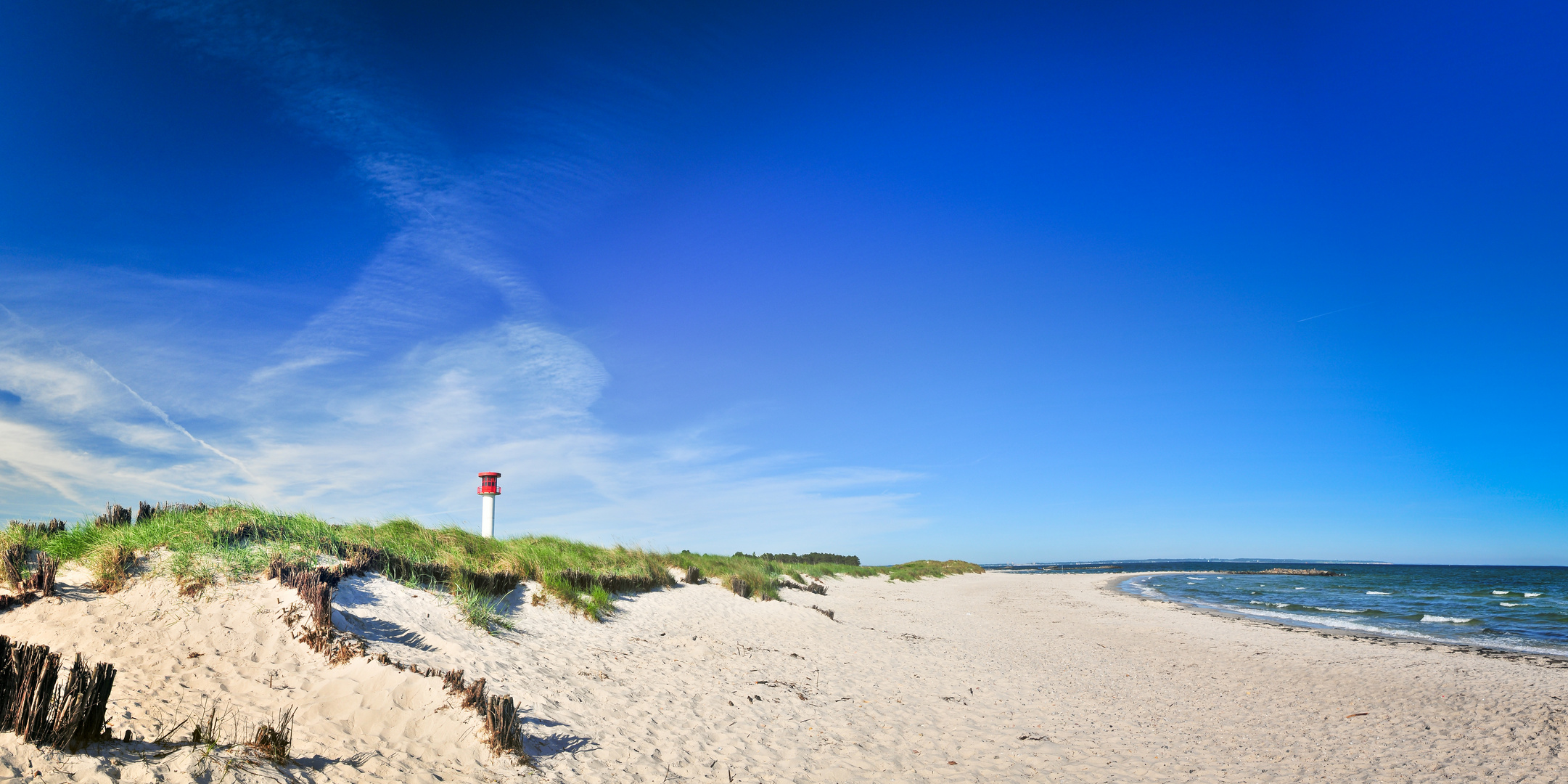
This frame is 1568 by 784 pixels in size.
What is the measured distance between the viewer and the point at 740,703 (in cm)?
920

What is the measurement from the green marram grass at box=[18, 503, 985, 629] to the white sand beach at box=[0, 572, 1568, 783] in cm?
42

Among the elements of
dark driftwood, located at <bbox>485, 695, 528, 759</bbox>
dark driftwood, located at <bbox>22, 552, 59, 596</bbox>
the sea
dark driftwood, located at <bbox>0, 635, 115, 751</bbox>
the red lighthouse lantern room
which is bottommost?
the sea

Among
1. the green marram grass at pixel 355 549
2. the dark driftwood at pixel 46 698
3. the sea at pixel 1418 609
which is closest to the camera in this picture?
the dark driftwood at pixel 46 698

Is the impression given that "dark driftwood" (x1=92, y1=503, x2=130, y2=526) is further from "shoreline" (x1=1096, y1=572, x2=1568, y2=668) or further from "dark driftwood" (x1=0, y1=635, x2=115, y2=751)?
"shoreline" (x1=1096, y1=572, x2=1568, y2=668)

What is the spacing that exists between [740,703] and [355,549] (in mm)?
6824

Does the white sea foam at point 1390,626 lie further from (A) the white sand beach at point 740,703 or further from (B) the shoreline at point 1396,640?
(A) the white sand beach at point 740,703

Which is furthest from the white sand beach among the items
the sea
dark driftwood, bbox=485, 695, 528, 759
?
the sea

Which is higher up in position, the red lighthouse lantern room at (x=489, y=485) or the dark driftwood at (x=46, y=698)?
the red lighthouse lantern room at (x=489, y=485)

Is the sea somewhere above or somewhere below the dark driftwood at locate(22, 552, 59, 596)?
below

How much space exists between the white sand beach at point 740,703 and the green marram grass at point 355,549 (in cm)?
42

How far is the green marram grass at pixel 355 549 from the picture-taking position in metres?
8.46

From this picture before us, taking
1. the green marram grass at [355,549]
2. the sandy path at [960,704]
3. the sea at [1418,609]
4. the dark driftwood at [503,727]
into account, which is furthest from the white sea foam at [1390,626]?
the dark driftwood at [503,727]

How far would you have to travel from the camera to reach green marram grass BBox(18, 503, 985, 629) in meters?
8.46

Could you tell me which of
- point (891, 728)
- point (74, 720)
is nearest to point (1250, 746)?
point (891, 728)
